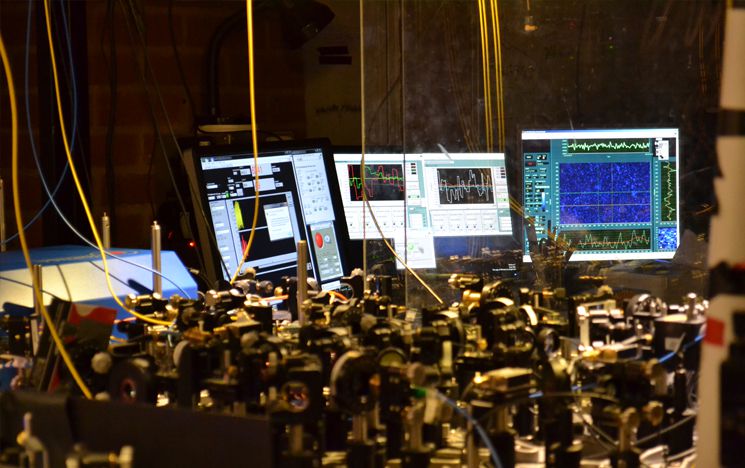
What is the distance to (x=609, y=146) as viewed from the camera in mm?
2549

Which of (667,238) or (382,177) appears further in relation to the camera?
(382,177)

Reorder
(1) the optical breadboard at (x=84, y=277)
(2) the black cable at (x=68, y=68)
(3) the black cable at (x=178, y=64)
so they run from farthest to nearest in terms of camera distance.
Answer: (3) the black cable at (x=178, y=64) < (2) the black cable at (x=68, y=68) < (1) the optical breadboard at (x=84, y=277)

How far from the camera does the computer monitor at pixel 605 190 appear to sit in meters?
2.52

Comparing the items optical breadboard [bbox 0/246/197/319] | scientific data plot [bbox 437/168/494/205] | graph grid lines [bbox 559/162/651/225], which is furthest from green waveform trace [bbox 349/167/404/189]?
optical breadboard [bbox 0/246/197/319]

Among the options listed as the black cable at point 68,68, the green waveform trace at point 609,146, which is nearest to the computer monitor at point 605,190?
the green waveform trace at point 609,146

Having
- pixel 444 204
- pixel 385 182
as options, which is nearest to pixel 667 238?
pixel 444 204

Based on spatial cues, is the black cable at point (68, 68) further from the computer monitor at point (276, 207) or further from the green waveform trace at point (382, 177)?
the green waveform trace at point (382, 177)

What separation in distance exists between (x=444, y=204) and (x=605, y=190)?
0.39m

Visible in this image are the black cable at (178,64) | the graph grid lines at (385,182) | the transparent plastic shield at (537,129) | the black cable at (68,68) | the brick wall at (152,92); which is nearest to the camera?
the transparent plastic shield at (537,129)

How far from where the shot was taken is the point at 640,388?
1269mm

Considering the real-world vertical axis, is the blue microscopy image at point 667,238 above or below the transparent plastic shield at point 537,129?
below

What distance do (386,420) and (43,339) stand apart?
557 mm

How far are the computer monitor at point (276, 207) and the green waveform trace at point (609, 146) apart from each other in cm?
79

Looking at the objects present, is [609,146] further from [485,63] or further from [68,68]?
[68,68]
